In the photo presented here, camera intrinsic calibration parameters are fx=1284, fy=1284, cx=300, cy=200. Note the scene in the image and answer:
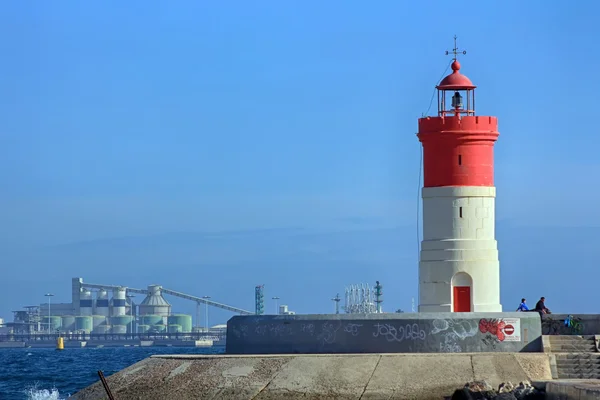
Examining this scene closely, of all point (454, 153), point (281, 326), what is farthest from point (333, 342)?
point (454, 153)

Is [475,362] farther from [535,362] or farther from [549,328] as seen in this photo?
[549,328]

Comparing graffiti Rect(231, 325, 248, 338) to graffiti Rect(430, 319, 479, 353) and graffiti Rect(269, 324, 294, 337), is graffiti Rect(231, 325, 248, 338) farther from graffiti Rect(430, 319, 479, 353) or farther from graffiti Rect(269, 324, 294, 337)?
graffiti Rect(430, 319, 479, 353)

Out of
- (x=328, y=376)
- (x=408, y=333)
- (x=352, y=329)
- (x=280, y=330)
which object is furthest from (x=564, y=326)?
(x=280, y=330)

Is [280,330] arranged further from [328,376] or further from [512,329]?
[512,329]

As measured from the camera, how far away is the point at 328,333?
29266 millimetres

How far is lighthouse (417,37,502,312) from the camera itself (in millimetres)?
33469

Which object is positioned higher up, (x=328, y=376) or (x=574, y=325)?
(x=574, y=325)

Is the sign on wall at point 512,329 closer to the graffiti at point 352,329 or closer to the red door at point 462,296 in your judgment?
the graffiti at point 352,329

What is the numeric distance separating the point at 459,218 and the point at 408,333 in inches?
219

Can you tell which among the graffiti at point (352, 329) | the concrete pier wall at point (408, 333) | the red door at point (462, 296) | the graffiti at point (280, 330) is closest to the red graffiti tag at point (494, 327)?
the concrete pier wall at point (408, 333)

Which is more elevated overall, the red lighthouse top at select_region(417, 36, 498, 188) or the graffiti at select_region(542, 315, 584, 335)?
Result: the red lighthouse top at select_region(417, 36, 498, 188)

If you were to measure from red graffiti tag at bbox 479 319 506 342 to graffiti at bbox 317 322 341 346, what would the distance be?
3241mm

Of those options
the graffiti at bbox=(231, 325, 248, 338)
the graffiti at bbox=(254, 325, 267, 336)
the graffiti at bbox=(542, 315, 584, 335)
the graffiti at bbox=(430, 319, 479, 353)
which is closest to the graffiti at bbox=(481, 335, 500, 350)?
the graffiti at bbox=(430, 319, 479, 353)

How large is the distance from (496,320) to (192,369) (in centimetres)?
686
